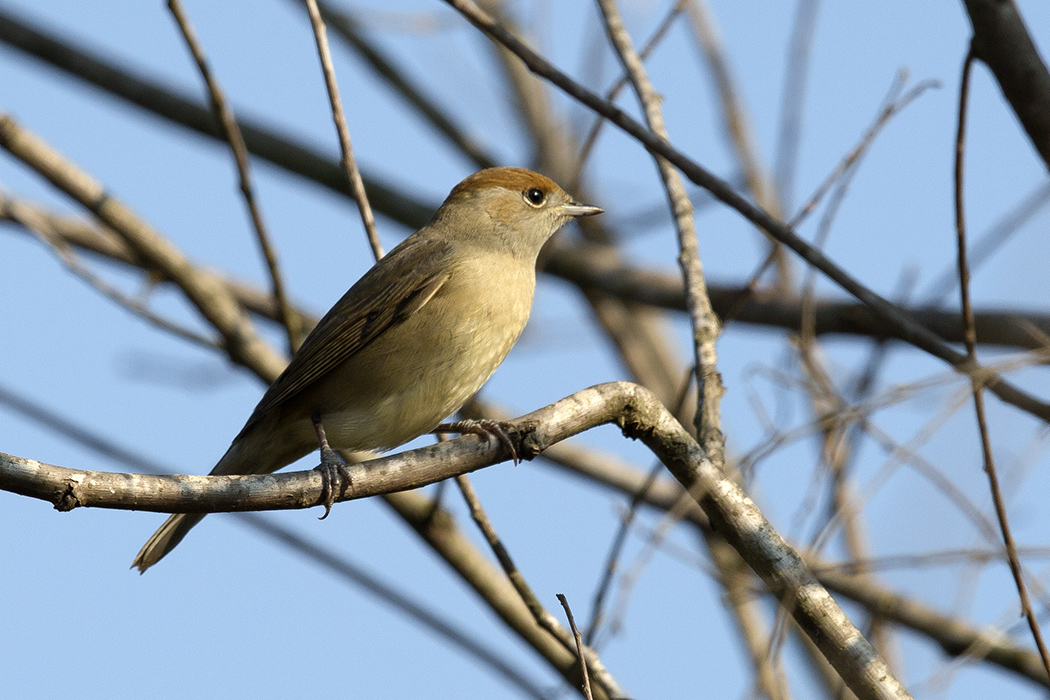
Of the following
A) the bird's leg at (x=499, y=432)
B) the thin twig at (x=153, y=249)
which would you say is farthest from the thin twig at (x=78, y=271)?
the bird's leg at (x=499, y=432)

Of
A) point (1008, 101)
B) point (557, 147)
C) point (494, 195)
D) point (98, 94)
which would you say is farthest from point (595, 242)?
point (1008, 101)

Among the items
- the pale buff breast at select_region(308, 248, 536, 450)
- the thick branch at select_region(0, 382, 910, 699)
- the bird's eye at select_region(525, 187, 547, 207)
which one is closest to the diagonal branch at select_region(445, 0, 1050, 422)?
the thick branch at select_region(0, 382, 910, 699)

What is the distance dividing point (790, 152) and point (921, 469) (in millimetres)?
3582

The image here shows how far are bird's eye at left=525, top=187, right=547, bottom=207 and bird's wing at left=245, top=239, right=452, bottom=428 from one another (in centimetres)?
76

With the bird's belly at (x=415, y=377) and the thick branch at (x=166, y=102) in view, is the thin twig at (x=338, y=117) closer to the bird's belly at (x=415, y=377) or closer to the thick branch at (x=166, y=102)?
the bird's belly at (x=415, y=377)

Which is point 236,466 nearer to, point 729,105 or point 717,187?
point 717,187

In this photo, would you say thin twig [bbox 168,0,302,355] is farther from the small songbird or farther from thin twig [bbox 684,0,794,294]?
thin twig [bbox 684,0,794,294]

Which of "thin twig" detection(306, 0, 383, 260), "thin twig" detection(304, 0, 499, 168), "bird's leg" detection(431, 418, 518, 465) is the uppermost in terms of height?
"thin twig" detection(304, 0, 499, 168)

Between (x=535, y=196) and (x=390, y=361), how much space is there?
4.84 ft

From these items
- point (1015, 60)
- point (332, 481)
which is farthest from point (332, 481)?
point (1015, 60)

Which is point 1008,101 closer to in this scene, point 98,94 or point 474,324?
A: point 474,324

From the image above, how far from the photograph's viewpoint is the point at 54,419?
4926 millimetres

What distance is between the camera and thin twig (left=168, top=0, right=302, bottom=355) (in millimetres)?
4582

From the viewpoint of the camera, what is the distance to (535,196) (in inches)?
216
